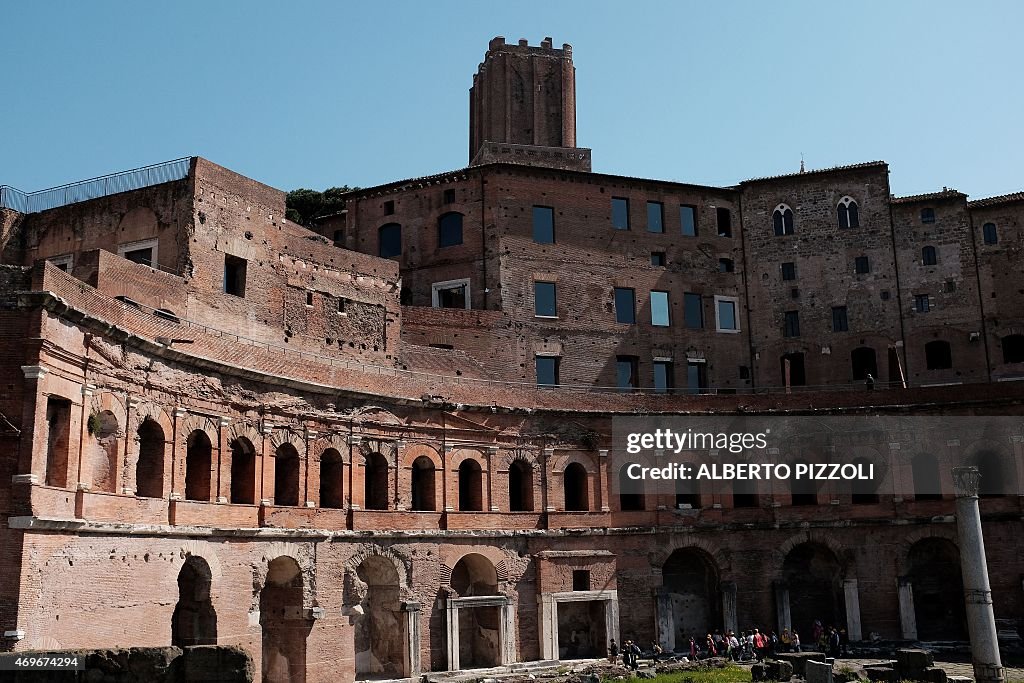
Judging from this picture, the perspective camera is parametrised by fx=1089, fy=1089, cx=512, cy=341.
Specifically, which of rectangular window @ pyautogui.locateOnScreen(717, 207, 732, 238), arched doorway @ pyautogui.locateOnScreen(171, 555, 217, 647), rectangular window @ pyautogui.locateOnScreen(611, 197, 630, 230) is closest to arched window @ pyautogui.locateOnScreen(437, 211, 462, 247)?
rectangular window @ pyautogui.locateOnScreen(611, 197, 630, 230)

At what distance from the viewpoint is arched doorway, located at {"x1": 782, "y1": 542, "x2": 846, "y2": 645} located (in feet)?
127

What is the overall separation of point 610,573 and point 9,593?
20904 millimetres

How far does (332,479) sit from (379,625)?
15.2 feet

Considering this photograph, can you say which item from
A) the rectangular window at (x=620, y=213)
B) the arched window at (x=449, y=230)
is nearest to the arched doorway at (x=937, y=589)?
the rectangular window at (x=620, y=213)

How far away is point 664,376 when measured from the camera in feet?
138

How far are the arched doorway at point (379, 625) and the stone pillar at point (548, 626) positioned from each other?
5092mm

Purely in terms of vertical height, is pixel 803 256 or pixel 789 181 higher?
pixel 789 181

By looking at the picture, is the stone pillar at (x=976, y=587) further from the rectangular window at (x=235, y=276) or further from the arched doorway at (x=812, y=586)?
the rectangular window at (x=235, y=276)

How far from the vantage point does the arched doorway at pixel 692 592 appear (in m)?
37.7

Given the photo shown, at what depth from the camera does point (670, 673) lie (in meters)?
31.2

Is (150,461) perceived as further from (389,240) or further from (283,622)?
(389,240)

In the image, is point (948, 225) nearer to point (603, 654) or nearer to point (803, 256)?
point (803, 256)

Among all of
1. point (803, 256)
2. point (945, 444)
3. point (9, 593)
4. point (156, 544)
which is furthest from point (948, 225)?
point (9, 593)

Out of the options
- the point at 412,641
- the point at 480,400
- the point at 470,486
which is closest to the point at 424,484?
the point at 470,486
